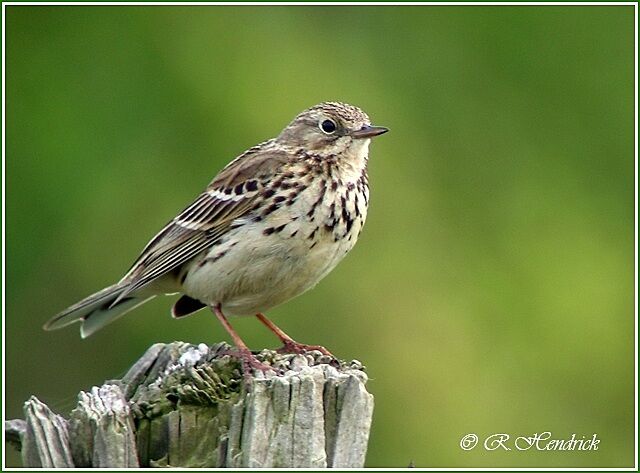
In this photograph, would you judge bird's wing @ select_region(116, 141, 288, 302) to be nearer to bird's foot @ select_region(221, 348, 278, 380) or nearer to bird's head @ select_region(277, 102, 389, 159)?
bird's head @ select_region(277, 102, 389, 159)

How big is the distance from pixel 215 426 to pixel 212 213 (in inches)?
102

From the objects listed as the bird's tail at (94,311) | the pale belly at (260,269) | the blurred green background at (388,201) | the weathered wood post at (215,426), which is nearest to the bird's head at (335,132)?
the pale belly at (260,269)

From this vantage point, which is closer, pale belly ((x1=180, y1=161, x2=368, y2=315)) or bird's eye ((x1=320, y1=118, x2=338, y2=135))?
pale belly ((x1=180, y1=161, x2=368, y2=315))

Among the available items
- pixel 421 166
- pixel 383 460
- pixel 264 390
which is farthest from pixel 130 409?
pixel 421 166

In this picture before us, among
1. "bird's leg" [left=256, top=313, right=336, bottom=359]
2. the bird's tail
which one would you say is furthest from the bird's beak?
the bird's tail

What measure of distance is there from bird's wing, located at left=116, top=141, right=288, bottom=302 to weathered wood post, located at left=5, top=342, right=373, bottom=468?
2107 millimetres

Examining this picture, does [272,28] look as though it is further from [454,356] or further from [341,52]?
[454,356]

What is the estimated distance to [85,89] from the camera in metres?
10.8

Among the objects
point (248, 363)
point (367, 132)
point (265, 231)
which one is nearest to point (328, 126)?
point (367, 132)

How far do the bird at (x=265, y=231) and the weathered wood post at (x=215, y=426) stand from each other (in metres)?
1.30

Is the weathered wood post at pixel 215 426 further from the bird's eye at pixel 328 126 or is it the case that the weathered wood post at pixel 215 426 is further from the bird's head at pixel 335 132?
the bird's eye at pixel 328 126

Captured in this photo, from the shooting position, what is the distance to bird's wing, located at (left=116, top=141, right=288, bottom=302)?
8.36m

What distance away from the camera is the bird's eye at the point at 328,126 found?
332 inches

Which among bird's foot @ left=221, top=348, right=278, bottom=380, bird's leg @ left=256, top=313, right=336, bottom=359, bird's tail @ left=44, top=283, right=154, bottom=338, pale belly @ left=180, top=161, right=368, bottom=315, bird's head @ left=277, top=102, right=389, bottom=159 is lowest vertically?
bird's leg @ left=256, top=313, right=336, bottom=359
